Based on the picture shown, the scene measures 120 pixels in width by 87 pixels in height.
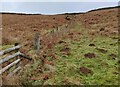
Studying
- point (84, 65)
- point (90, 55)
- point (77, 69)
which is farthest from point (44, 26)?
point (77, 69)

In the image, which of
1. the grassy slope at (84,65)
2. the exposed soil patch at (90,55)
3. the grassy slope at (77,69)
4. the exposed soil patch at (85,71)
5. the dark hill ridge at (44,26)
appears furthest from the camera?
the dark hill ridge at (44,26)

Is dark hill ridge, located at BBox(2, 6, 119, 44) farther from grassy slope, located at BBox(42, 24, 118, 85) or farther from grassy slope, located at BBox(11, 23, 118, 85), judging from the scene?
grassy slope, located at BBox(11, 23, 118, 85)

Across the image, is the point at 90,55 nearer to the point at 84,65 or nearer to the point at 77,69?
the point at 84,65

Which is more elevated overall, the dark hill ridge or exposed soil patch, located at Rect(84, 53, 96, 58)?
exposed soil patch, located at Rect(84, 53, 96, 58)

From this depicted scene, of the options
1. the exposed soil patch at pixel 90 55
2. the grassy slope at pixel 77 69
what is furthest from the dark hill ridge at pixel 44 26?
the exposed soil patch at pixel 90 55

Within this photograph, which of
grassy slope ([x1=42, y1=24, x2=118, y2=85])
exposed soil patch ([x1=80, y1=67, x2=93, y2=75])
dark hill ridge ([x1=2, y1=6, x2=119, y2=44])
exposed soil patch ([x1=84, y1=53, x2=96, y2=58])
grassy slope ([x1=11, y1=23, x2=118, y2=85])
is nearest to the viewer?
grassy slope ([x1=11, y1=23, x2=118, y2=85])

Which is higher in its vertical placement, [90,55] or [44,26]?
[90,55]

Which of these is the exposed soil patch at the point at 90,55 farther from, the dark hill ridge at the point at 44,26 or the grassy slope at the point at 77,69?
the dark hill ridge at the point at 44,26

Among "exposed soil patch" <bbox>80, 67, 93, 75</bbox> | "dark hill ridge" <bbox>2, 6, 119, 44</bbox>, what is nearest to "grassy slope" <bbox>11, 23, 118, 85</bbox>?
"exposed soil patch" <bbox>80, 67, 93, 75</bbox>

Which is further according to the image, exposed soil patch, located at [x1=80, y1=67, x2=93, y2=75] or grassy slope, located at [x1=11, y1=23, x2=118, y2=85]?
exposed soil patch, located at [x1=80, y1=67, x2=93, y2=75]

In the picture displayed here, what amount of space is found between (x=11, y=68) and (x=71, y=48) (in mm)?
6987

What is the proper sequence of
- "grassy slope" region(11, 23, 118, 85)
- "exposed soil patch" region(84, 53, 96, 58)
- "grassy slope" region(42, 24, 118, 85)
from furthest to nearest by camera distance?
"exposed soil patch" region(84, 53, 96, 58)
"grassy slope" region(42, 24, 118, 85)
"grassy slope" region(11, 23, 118, 85)

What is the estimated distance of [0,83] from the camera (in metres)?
9.78

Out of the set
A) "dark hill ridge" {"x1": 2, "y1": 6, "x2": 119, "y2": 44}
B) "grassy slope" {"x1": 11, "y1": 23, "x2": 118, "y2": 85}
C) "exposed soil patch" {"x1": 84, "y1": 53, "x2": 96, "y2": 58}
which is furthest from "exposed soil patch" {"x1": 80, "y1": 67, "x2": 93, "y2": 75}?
"dark hill ridge" {"x1": 2, "y1": 6, "x2": 119, "y2": 44}
